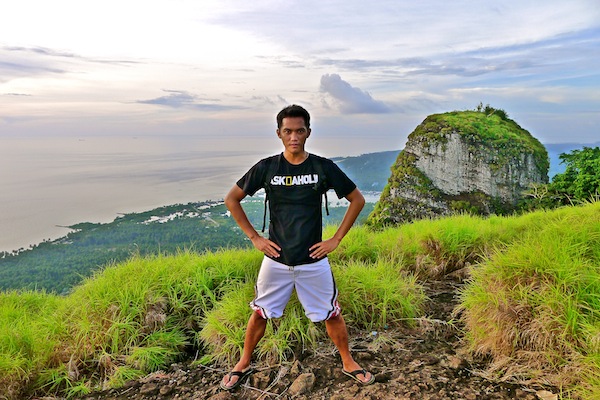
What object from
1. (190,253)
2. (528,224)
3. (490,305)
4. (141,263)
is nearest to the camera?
(490,305)

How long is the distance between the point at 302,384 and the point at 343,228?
3.65 feet

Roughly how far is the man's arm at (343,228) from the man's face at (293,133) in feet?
1.60

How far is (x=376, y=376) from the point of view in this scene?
3.08 meters

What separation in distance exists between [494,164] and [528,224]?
462 cm

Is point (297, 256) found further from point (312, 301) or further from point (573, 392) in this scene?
point (573, 392)

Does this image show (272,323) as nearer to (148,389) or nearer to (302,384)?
(302,384)

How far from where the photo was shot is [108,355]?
3.66 metres

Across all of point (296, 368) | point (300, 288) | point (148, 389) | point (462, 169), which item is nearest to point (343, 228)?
point (300, 288)

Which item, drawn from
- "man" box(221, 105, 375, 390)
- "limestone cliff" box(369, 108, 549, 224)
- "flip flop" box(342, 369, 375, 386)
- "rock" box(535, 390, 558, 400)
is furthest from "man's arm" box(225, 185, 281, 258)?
"limestone cliff" box(369, 108, 549, 224)

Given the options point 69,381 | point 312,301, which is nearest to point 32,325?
point 69,381

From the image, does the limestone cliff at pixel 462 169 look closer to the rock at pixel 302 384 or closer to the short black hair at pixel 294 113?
the rock at pixel 302 384

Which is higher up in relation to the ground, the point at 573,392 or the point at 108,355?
the point at 573,392

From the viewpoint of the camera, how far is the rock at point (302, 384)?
2.98 m

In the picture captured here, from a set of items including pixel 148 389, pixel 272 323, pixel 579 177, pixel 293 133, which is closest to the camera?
pixel 293 133
